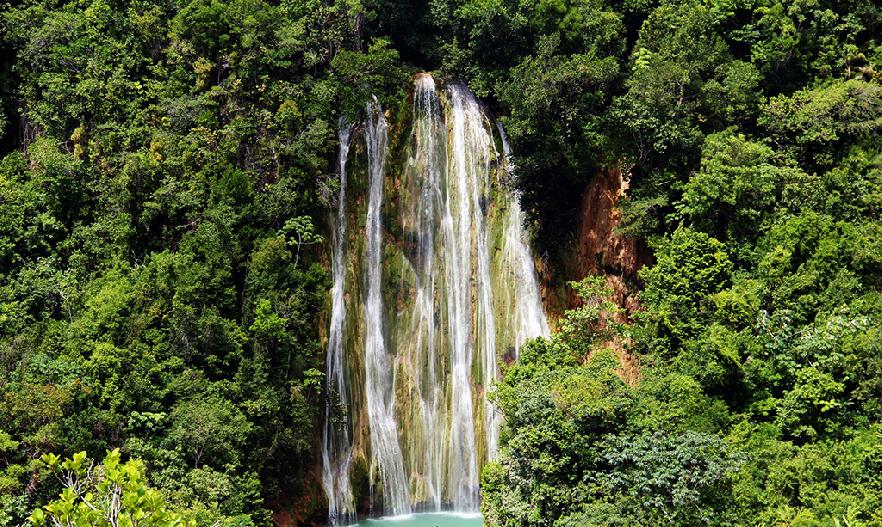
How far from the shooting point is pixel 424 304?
19.9 meters

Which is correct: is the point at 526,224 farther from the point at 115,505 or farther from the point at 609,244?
the point at 115,505

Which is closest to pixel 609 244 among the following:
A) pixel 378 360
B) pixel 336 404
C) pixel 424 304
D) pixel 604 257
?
pixel 604 257

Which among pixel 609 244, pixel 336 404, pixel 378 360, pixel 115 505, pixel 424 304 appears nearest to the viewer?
pixel 115 505

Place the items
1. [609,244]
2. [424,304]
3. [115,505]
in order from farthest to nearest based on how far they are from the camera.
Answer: [424,304] < [609,244] < [115,505]

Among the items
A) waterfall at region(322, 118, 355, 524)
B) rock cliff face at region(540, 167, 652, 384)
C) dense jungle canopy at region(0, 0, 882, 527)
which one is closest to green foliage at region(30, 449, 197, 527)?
dense jungle canopy at region(0, 0, 882, 527)

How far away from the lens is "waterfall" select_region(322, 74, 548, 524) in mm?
19000

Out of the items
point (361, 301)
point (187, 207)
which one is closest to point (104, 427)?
point (187, 207)

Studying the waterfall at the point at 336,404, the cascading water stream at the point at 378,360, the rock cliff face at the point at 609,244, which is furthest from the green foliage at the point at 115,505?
the rock cliff face at the point at 609,244

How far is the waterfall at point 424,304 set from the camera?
19.0 meters

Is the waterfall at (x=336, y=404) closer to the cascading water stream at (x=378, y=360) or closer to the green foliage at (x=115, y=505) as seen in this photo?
the cascading water stream at (x=378, y=360)

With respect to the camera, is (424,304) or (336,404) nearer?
(336,404)

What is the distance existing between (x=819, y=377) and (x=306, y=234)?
31.6ft

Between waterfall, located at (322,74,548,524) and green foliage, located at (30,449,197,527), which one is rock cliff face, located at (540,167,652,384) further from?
green foliage, located at (30,449,197,527)

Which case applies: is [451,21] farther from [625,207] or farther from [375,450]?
[375,450]
